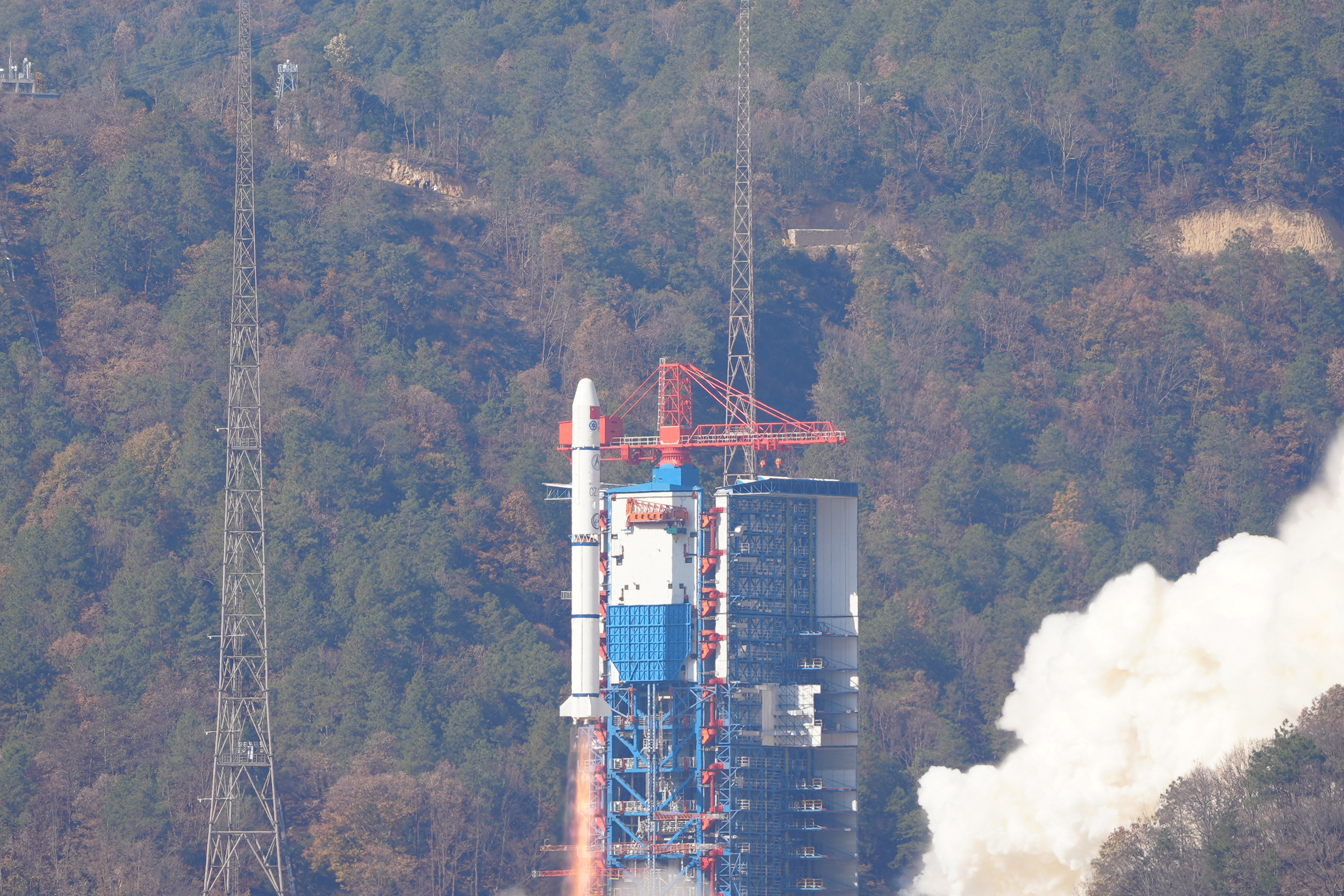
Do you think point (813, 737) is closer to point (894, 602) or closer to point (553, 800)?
point (553, 800)

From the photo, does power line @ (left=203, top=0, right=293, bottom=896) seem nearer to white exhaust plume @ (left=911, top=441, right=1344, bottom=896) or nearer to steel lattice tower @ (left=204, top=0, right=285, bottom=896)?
steel lattice tower @ (left=204, top=0, right=285, bottom=896)

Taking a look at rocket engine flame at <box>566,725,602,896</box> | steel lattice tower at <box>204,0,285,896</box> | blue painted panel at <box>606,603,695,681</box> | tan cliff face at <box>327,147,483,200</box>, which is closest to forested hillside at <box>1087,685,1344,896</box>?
blue painted panel at <box>606,603,695,681</box>

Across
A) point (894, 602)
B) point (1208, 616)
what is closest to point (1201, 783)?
point (1208, 616)

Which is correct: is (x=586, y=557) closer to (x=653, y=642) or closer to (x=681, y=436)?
(x=653, y=642)

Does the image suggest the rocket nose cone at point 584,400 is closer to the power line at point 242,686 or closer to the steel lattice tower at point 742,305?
the steel lattice tower at point 742,305

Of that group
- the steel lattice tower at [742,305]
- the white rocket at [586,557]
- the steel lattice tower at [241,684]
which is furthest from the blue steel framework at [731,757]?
the steel lattice tower at [241,684]

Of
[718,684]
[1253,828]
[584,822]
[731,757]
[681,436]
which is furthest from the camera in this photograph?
[681,436]

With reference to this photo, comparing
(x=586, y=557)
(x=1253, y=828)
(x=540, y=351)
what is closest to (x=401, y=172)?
(x=540, y=351)
